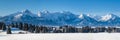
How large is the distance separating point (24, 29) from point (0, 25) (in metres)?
15.7

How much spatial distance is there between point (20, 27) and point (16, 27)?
598cm

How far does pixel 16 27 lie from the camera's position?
189125 mm

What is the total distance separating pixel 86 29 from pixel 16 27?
161ft

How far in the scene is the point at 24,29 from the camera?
→ 179 m

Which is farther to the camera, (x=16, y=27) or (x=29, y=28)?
(x=16, y=27)

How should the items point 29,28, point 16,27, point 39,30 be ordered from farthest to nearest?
point 16,27
point 29,28
point 39,30

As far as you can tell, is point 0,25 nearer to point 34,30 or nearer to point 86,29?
point 34,30

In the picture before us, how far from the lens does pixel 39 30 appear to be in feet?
538

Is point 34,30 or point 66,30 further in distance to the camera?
point 66,30

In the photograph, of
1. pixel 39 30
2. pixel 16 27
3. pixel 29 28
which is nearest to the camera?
pixel 39 30

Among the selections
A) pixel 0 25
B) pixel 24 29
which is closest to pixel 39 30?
pixel 24 29

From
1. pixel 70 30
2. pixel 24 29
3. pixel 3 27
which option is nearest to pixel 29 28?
pixel 24 29

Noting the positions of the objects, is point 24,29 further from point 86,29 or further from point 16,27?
point 86,29

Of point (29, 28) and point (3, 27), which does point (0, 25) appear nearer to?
point (3, 27)
